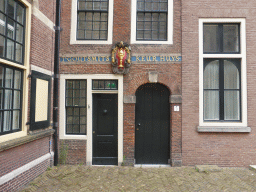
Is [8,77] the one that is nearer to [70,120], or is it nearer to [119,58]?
[70,120]

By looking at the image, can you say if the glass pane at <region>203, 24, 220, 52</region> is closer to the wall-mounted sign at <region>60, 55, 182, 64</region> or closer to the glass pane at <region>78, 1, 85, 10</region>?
the wall-mounted sign at <region>60, 55, 182, 64</region>

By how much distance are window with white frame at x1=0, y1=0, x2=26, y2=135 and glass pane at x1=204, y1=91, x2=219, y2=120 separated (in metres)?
5.76

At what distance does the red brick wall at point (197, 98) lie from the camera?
6055mm

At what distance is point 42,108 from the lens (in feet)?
18.3

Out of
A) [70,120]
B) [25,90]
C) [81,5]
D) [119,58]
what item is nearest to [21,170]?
[25,90]

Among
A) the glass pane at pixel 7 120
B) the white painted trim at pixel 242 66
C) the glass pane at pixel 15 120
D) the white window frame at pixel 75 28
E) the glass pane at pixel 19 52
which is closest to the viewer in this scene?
the glass pane at pixel 7 120

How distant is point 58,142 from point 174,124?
13.2ft

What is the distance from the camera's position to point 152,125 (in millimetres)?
6352

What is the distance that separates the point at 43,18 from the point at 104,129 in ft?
13.3

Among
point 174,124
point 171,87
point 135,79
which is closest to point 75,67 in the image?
point 135,79

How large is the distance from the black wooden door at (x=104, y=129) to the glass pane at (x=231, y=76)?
392cm

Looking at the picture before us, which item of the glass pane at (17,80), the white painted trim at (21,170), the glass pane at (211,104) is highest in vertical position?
the glass pane at (17,80)

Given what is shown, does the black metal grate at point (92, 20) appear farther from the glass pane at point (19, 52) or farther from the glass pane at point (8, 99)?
the glass pane at point (8, 99)

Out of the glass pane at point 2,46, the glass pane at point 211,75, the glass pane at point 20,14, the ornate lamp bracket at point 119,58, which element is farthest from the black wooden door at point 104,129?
the glass pane at point 211,75
